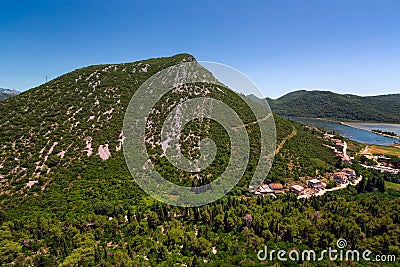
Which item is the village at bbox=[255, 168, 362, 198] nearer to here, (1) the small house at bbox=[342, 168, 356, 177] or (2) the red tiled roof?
(2) the red tiled roof

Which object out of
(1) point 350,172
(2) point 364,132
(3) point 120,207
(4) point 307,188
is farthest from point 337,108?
(3) point 120,207

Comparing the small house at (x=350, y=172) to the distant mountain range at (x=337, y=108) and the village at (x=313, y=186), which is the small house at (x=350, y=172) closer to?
the village at (x=313, y=186)

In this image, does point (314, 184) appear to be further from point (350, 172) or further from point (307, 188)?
point (350, 172)

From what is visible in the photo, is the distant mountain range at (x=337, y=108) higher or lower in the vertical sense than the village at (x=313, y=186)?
higher

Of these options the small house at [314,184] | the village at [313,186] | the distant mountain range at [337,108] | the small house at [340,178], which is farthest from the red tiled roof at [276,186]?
the distant mountain range at [337,108]

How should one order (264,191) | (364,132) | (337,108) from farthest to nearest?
(337,108) → (364,132) → (264,191)

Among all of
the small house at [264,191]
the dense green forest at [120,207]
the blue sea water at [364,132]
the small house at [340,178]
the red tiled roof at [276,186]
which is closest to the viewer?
the dense green forest at [120,207]
